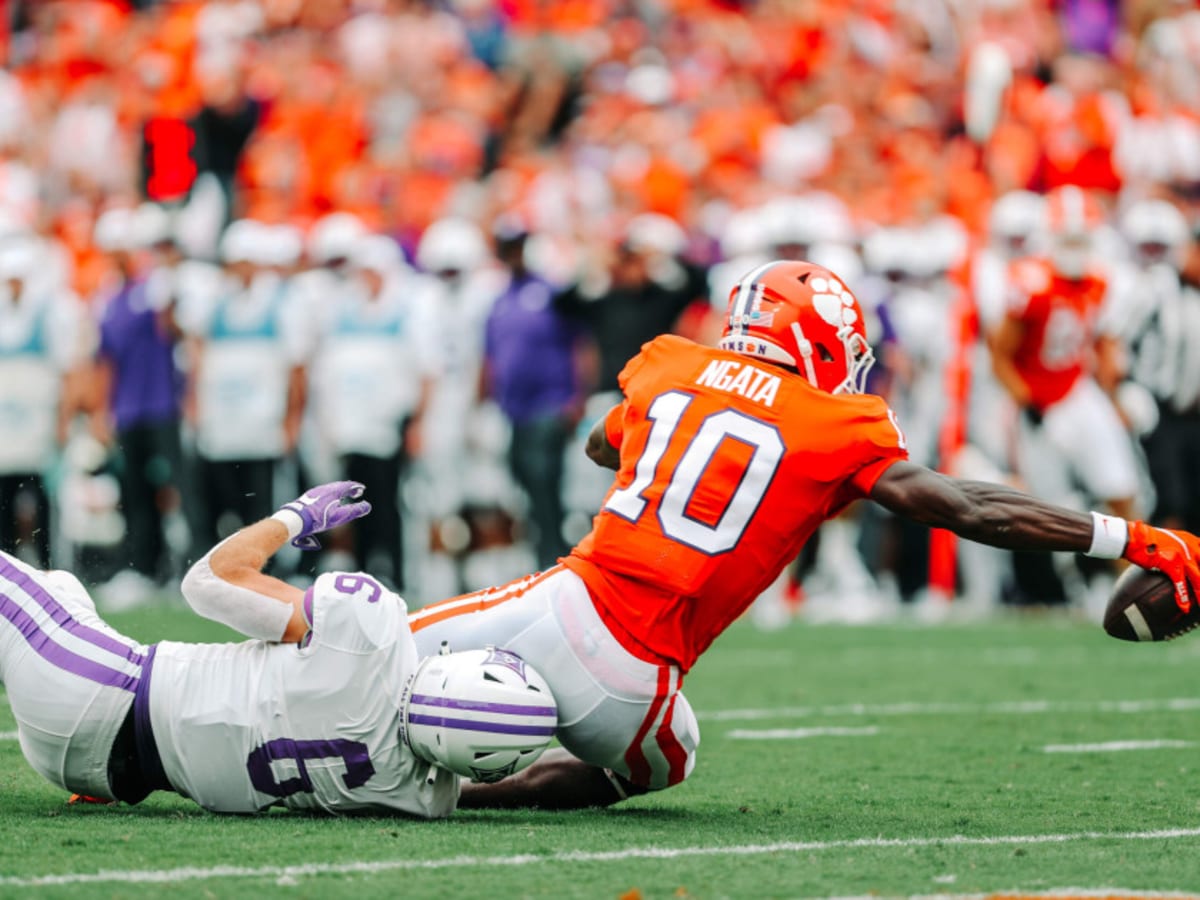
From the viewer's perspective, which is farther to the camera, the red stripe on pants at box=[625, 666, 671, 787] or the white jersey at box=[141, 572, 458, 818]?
the red stripe on pants at box=[625, 666, 671, 787]

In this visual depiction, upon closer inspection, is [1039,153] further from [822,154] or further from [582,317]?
[582,317]

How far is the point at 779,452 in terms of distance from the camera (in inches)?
185

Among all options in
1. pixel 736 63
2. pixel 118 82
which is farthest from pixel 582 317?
pixel 118 82

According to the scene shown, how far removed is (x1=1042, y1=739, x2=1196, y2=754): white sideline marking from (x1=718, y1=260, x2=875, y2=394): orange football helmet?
1909 mm

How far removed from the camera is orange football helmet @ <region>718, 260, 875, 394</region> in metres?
4.88

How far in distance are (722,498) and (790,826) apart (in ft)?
2.55

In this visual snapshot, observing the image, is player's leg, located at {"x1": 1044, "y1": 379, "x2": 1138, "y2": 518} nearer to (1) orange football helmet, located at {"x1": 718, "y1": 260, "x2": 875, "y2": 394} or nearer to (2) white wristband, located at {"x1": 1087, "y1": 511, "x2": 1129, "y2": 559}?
(1) orange football helmet, located at {"x1": 718, "y1": 260, "x2": 875, "y2": 394}

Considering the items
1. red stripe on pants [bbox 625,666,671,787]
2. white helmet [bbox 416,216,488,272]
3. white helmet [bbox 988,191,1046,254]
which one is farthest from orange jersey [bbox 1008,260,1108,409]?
red stripe on pants [bbox 625,666,671,787]

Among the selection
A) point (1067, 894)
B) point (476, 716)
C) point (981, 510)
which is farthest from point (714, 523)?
point (1067, 894)

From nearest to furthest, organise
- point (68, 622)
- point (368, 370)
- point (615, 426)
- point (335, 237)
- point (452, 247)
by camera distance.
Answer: point (68, 622), point (615, 426), point (368, 370), point (335, 237), point (452, 247)

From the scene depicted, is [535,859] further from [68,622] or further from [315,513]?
[68,622]

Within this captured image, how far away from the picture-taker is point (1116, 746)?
641 centimetres

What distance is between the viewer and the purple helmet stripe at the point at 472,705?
4.50 meters

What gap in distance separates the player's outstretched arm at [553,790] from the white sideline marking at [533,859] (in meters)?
0.75
